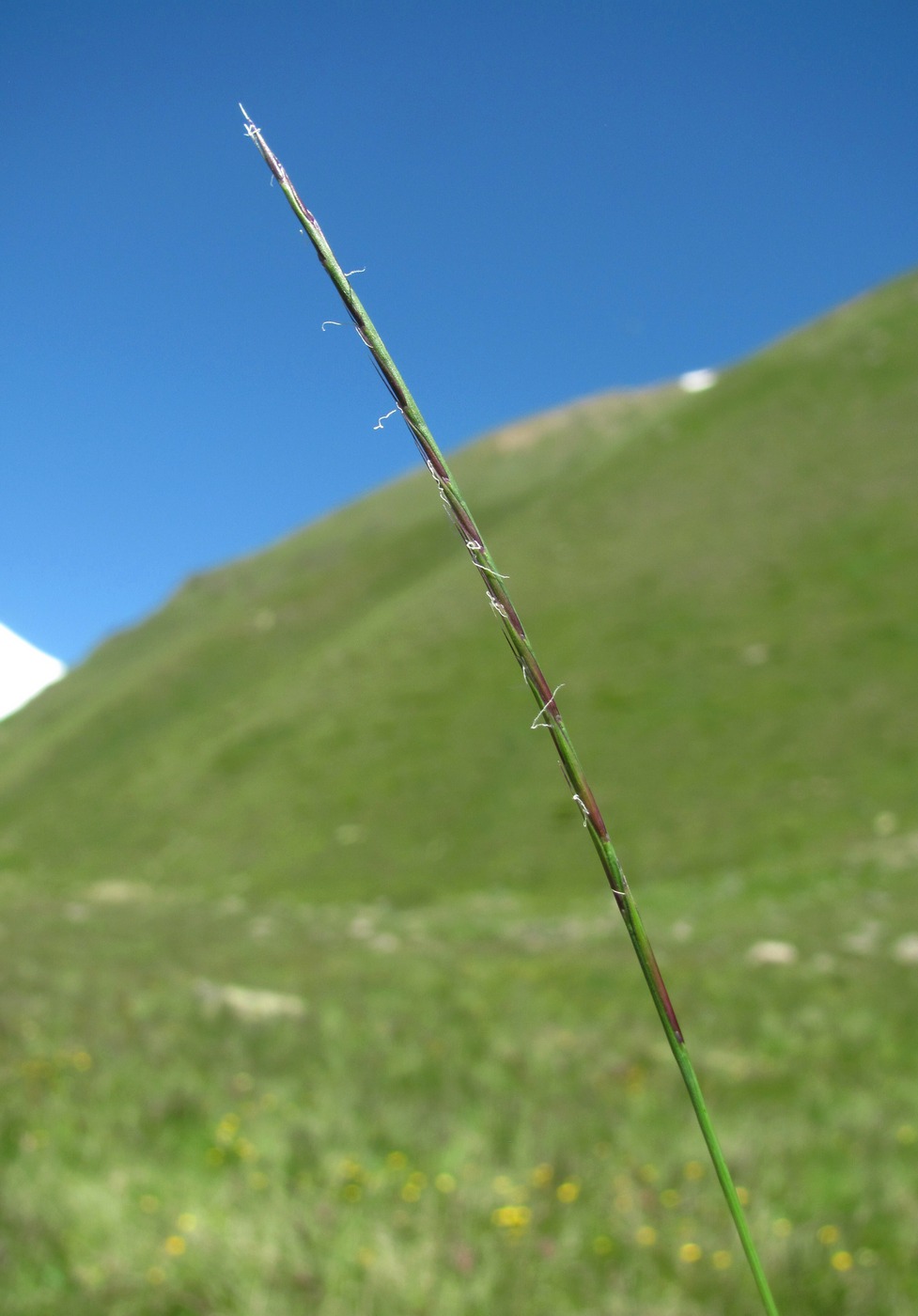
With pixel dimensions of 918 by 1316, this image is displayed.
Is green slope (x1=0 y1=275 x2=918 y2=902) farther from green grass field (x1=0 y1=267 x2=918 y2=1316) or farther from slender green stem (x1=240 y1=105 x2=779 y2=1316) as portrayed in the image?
slender green stem (x1=240 y1=105 x2=779 y2=1316)

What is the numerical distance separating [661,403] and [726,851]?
67205 millimetres

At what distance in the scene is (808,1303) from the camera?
4.50 meters

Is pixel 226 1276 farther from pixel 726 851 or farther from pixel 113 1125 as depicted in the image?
pixel 726 851

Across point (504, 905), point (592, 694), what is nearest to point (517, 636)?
point (504, 905)

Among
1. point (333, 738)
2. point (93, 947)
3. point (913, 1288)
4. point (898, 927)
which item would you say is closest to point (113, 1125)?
point (913, 1288)

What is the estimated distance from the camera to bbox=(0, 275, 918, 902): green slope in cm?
3073

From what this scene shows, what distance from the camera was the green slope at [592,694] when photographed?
30.7 metres

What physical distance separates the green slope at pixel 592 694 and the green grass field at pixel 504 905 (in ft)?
0.71

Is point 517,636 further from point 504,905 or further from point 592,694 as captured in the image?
point 592,694

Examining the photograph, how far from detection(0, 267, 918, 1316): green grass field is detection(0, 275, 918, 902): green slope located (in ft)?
0.71

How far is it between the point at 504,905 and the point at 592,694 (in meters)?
13.0

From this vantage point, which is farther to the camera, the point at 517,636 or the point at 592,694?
the point at 592,694

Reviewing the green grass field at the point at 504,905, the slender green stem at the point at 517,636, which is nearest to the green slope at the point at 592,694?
the green grass field at the point at 504,905

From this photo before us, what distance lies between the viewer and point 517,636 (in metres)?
0.86
